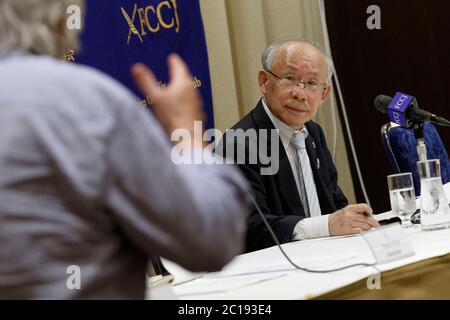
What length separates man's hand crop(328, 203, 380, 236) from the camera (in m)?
2.39

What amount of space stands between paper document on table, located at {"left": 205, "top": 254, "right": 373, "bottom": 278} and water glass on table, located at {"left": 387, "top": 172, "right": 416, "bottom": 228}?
0.65 metres

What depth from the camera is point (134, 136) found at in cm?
89

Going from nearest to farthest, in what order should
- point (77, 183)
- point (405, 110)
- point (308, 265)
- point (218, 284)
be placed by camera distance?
point (77, 183) → point (218, 284) → point (308, 265) → point (405, 110)

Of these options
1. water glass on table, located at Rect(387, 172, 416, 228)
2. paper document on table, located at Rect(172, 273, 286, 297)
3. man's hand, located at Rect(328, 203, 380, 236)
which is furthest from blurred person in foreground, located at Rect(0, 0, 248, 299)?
water glass on table, located at Rect(387, 172, 416, 228)

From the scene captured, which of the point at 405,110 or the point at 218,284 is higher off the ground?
the point at 405,110

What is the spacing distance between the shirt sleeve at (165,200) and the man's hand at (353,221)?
147 cm

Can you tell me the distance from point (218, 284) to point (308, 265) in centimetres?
23

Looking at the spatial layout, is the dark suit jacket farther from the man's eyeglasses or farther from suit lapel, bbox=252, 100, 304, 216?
the man's eyeglasses

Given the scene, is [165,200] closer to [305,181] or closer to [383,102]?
[383,102]

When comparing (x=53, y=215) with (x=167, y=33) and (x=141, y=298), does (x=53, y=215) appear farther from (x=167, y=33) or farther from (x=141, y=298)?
(x=167, y=33)

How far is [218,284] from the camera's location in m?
1.69

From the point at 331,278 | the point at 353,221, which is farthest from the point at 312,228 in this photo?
the point at 331,278

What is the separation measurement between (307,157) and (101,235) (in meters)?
2.13
